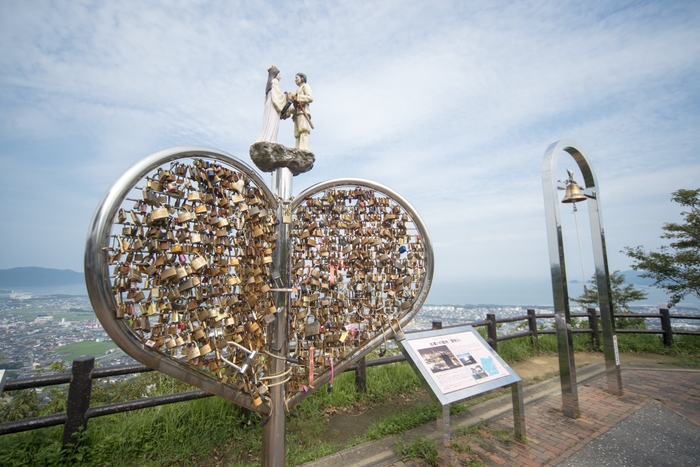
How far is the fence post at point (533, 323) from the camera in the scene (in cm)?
704

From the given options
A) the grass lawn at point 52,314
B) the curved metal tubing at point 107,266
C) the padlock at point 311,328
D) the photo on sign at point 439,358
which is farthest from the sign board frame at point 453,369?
the grass lawn at point 52,314

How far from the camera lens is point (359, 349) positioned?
302cm

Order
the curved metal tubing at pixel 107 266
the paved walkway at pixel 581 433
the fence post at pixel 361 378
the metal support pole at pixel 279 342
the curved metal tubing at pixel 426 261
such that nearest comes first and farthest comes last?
the curved metal tubing at pixel 107 266
the metal support pole at pixel 279 342
the curved metal tubing at pixel 426 261
the paved walkway at pixel 581 433
the fence post at pixel 361 378

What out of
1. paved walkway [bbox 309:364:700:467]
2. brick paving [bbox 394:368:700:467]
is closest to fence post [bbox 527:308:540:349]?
brick paving [bbox 394:368:700:467]

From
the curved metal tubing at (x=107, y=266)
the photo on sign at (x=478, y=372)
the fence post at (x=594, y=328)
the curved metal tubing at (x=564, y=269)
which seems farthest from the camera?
the fence post at (x=594, y=328)

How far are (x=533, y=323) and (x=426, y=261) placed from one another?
5.36 m

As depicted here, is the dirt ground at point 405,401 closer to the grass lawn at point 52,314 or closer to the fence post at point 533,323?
the fence post at point 533,323

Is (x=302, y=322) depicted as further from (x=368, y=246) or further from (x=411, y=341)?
(x=411, y=341)

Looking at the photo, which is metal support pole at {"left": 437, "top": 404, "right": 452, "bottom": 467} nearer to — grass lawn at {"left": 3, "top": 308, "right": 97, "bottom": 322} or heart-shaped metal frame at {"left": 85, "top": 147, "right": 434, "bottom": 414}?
heart-shaped metal frame at {"left": 85, "top": 147, "right": 434, "bottom": 414}

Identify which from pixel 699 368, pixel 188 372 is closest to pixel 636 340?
pixel 699 368

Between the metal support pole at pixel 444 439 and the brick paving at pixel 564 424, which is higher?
the metal support pole at pixel 444 439

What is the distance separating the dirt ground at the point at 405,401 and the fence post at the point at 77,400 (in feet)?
7.76

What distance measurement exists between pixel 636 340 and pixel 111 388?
10.6 meters

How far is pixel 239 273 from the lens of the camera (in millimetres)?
2361
